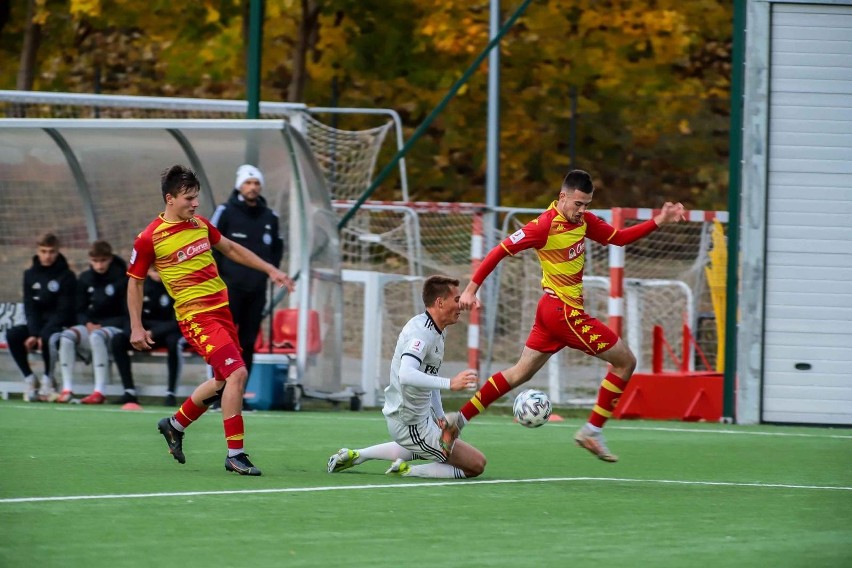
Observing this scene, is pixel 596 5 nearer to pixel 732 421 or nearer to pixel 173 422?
pixel 732 421

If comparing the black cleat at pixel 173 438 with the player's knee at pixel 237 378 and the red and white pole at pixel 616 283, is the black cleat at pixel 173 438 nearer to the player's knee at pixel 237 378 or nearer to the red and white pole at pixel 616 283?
the player's knee at pixel 237 378

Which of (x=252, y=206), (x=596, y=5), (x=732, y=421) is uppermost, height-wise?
(x=596, y=5)

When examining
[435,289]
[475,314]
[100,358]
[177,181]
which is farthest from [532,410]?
[475,314]

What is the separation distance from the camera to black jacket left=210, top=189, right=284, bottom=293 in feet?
47.8

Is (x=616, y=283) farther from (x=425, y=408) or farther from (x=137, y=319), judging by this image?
(x=137, y=319)

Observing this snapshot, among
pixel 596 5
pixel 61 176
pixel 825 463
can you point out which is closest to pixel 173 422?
pixel 825 463

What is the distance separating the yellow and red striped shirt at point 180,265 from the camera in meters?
9.49

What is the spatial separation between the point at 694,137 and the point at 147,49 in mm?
9878

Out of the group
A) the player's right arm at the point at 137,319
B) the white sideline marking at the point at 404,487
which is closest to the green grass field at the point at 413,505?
the white sideline marking at the point at 404,487

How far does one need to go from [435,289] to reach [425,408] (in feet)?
2.27

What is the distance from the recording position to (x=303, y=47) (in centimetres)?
2414

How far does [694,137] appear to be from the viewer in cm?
2673

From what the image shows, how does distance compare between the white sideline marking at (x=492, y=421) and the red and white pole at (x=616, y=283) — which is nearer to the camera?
the white sideline marking at (x=492, y=421)

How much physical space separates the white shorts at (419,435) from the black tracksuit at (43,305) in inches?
312
